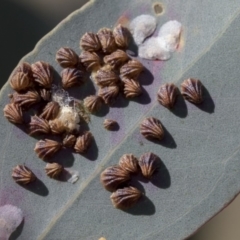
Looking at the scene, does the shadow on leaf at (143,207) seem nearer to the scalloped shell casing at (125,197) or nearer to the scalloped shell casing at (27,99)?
the scalloped shell casing at (125,197)

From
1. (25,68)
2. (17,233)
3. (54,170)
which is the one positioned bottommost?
(17,233)

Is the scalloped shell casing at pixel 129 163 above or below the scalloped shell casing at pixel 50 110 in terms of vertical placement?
above

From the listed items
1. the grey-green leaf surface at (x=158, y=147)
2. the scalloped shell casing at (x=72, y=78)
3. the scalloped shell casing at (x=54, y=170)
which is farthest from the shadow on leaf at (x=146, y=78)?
the scalloped shell casing at (x=54, y=170)

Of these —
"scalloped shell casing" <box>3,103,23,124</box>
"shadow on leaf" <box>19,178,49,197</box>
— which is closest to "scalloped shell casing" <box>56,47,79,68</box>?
"scalloped shell casing" <box>3,103,23,124</box>

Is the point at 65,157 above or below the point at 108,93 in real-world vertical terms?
below

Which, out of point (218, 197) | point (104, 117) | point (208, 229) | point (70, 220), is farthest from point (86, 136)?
point (208, 229)

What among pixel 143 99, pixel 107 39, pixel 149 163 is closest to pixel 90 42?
pixel 107 39

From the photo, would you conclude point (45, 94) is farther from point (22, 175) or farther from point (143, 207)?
point (143, 207)
